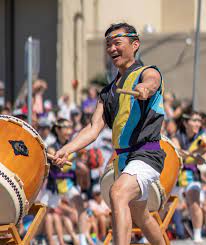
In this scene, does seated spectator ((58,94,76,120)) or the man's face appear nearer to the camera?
the man's face

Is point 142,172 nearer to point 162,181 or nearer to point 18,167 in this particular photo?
point 18,167

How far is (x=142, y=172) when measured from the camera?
7391 mm

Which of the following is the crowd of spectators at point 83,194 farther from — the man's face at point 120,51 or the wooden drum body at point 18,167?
the man's face at point 120,51

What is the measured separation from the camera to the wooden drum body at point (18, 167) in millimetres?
7641

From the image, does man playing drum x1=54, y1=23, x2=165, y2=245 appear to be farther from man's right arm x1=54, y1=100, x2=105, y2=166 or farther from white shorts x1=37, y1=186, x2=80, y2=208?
white shorts x1=37, y1=186, x2=80, y2=208

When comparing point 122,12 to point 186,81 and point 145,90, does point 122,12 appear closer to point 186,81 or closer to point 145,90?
point 186,81

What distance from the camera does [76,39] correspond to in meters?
25.8

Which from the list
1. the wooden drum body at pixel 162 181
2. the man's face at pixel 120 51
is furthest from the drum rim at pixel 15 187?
the wooden drum body at pixel 162 181

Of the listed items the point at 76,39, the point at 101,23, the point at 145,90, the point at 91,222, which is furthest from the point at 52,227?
the point at 101,23

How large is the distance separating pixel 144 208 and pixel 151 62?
1936 centimetres

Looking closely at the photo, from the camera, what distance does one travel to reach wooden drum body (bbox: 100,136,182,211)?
889 cm

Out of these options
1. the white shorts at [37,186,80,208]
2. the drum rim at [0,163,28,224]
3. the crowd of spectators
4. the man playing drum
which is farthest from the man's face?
the white shorts at [37,186,80,208]

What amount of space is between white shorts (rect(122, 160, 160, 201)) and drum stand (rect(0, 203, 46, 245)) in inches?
43.4

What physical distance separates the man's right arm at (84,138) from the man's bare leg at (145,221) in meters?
0.63
